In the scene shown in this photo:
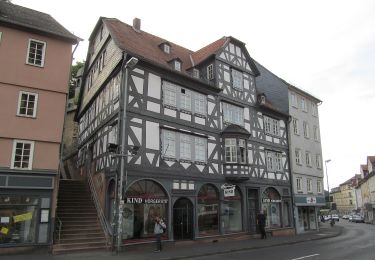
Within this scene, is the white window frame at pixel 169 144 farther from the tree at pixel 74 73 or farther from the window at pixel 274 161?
the tree at pixel 74 73

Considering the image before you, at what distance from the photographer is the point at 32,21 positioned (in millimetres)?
19219

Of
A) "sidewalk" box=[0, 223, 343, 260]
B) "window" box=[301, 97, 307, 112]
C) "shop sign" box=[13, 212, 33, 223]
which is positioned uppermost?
"window" box=[301, 97, 307, 112]

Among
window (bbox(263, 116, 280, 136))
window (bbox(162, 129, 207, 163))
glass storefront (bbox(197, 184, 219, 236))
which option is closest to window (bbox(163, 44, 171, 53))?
window (bbox(162, 129, 207, 163))

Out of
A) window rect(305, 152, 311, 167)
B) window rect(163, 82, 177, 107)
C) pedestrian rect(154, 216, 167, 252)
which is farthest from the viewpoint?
window rect(305, 152, 311, 167)

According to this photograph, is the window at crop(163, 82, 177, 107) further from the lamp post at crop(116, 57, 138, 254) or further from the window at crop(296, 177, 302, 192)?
the window at crop(296, 177, 302, 192)

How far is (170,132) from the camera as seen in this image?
2139 cm

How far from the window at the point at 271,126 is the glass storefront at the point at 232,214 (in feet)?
22.8

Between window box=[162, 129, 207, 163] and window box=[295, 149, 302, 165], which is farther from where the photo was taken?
window box=[295, 149, 302, 165]

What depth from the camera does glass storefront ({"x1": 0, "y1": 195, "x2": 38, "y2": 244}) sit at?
16.4 m

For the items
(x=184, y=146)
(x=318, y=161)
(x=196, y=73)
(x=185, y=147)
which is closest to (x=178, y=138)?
(x=184, y=146)

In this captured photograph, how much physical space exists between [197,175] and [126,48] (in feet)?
28.5

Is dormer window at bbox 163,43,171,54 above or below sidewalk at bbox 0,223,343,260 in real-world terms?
above

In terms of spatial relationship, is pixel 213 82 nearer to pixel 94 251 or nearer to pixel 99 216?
pixel 99 216

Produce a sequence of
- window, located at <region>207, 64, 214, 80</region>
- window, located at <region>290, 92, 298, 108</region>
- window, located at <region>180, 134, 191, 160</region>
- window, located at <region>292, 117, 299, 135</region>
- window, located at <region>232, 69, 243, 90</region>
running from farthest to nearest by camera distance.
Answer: window, located at <region>290, 92, 298, 108</region> < window, located at <region>292, 117, 299, 135</region> < window, located at <region>232, 69, 243, 90</region> < window, located at <region>207, 64, 214, 80</region> < window, located at <region>180, 134, 191, 160</region>
